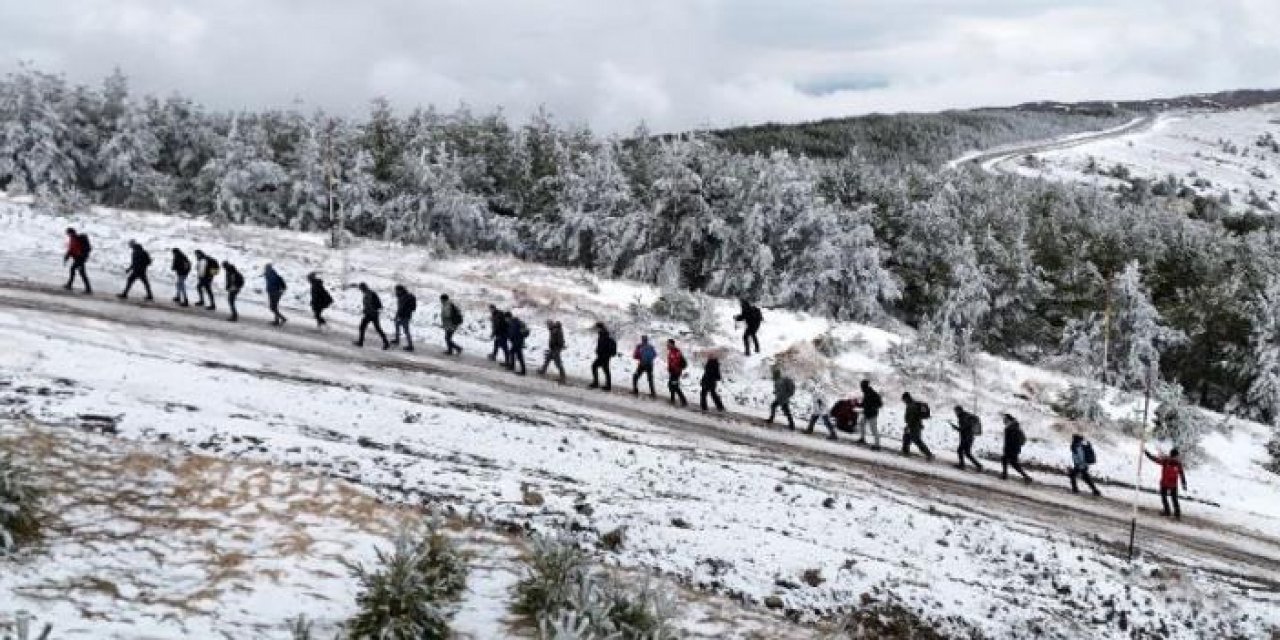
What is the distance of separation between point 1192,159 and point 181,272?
134 m

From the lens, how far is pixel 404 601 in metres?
9.81

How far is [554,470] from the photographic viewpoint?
1600 cm

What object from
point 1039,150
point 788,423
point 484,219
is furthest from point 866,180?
point 1039,150

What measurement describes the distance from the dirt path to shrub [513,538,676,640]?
8835 millimetres

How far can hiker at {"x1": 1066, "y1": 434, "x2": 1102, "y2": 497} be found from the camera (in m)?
19.9

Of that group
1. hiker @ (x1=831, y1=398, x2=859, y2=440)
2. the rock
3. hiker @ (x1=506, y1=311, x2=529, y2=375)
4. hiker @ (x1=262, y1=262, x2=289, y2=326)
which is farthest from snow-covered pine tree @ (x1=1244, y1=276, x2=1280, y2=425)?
hiker @ (x1=262, y1=262, x2=289, y2=326)

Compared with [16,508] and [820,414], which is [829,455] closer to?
[820,414]

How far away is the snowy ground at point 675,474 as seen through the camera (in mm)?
13727

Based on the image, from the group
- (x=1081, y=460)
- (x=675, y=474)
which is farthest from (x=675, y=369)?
(x=1081, y=460)

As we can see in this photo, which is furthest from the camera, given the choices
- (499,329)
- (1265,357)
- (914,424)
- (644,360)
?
(1265,357)

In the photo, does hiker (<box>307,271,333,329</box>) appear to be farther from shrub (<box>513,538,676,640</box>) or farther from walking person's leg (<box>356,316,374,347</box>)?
shrub (<box>513,538,676,640</box>)

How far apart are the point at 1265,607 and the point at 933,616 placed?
6.33 m

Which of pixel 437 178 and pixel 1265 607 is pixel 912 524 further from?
pixel 437 178

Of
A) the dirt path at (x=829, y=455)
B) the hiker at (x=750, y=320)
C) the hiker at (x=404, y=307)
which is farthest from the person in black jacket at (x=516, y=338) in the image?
the hiker at (x=750, y=320)
